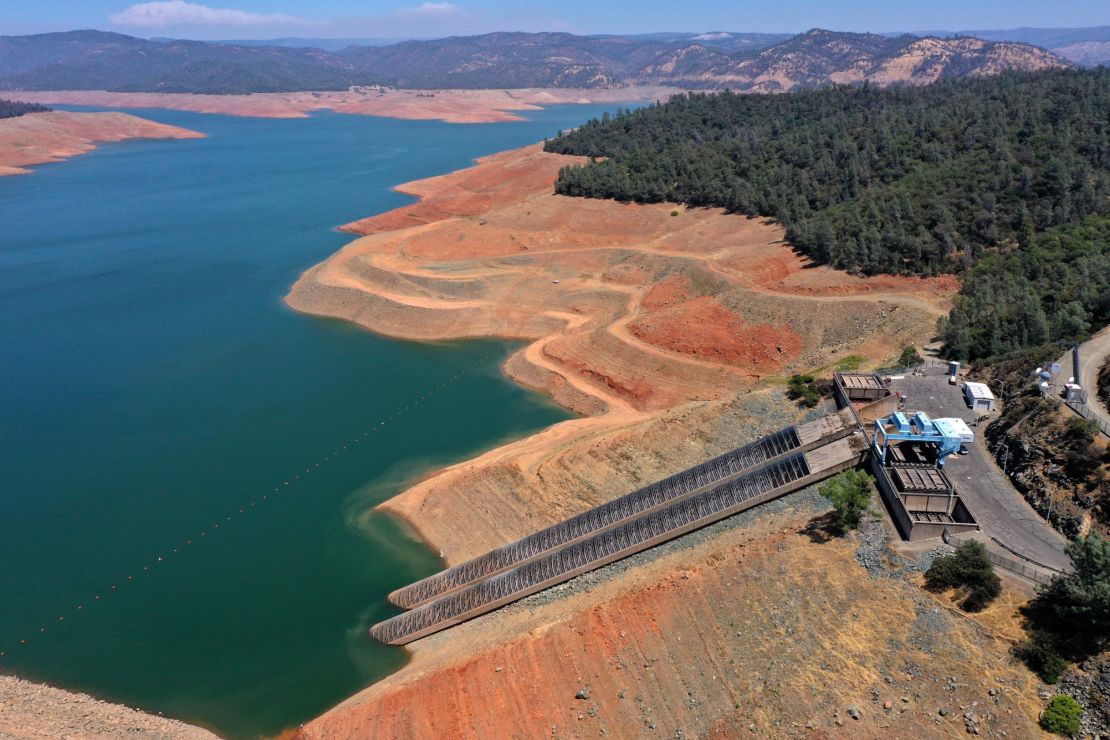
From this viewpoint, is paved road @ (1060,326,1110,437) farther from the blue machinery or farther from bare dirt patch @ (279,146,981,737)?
bare dirt patch @ (279,146,981,737)

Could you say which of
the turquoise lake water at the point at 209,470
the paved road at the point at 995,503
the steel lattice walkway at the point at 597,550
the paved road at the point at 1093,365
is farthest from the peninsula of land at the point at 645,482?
the paved road at the point at 1093,365

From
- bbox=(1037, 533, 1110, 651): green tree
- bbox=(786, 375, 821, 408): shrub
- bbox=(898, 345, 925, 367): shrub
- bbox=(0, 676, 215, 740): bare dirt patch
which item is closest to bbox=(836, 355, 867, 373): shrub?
bbox=(786, 375, 821, 408): shrub

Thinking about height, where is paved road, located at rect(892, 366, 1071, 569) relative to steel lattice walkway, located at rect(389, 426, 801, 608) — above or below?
above

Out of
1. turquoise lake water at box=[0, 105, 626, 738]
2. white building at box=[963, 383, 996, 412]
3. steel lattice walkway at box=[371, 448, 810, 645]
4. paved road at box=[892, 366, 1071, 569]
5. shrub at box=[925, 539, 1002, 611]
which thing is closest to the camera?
shrub at box=[925, 539, 1002, 611]

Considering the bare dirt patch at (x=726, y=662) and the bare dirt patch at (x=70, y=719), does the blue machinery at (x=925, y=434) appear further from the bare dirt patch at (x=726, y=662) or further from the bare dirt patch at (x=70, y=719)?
the bare dirt patch at (x=70, y=719)

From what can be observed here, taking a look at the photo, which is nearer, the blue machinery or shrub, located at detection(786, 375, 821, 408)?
the blue machinery

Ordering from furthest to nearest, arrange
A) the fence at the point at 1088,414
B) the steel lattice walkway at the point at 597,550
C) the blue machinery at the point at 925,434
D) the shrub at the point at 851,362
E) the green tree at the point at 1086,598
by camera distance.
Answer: the shrub at the point at 851,362 < the steel lattice walkway at the point at 597,550 < the blue machinery at the point at 925,434 < the fence at the point at 1088,414 < the green tree at the point at 1086,598
